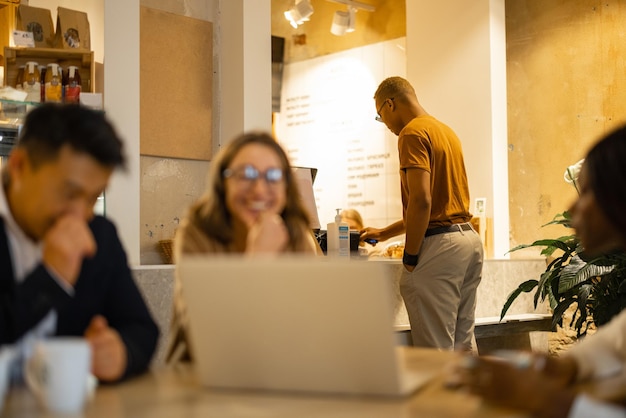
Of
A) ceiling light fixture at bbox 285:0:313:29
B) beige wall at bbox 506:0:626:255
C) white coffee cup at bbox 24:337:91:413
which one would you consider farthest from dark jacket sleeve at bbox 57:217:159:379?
ceiling light fixture at bbox 285:0:313:29

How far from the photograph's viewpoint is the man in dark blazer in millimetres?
1366

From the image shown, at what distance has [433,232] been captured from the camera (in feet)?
13.3

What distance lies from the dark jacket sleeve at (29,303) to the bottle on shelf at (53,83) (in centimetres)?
239

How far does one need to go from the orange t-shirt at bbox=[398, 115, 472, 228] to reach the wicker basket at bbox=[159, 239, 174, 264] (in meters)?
1.21

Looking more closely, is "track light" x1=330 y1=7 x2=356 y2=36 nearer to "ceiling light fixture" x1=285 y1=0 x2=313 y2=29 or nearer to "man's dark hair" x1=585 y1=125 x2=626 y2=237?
"ceiling light fixture" x1=285 y1=0 x2=313 y2=29

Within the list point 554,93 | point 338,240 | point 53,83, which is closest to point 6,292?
point 53,83

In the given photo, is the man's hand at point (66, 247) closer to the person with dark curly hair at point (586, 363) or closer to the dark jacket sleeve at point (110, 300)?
the dark jacket sleeve at point (110, 300)

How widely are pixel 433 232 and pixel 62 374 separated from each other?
3052 mm

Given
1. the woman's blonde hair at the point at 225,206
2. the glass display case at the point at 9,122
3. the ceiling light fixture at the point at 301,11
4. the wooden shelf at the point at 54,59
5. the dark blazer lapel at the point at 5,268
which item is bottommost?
the dark blazer lapel at the point at 5,268

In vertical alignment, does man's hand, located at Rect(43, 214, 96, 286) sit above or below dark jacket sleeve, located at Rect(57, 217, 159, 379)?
above

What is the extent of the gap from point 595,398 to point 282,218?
85 centimetres

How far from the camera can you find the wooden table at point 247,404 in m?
1.15

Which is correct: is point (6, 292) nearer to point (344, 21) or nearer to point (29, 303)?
point (29, 303)

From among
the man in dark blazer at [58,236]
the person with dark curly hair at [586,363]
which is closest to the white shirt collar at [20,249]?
the man in dark blazer at [58,236]
